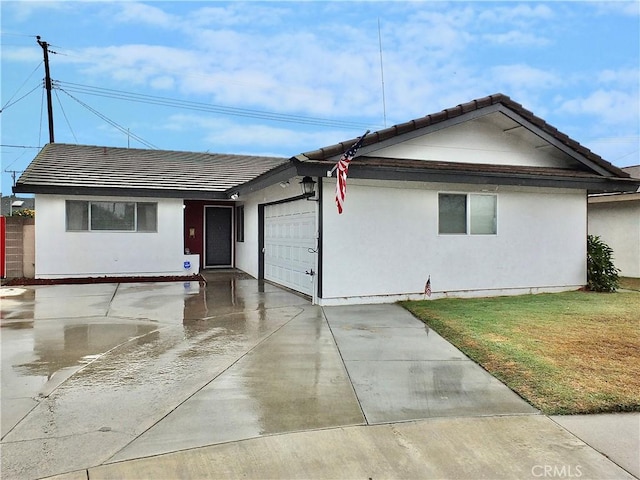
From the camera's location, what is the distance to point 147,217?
46.3ft

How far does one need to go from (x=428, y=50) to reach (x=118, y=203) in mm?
11657

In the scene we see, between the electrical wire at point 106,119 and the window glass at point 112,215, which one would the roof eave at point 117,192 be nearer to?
the window glass at point 112,215

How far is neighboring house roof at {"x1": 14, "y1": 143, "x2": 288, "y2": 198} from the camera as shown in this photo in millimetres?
12984

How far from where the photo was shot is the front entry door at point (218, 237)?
16.9 m

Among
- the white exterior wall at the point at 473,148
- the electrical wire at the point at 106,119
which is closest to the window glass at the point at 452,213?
the white exterior wall at the point at 473,148

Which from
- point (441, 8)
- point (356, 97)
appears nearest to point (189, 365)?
point (441, 8)

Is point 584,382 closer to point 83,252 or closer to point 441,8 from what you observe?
point 441,8

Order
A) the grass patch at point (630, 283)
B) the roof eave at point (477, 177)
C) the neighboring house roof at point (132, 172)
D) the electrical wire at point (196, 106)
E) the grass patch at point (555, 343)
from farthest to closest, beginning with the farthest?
the electrical wire at point (196, 106), the neighboring house roof at point (132, 172), the grass patch at point (630, 283), the roof eave at point (477, 177), the grass patch at point (555, 343)

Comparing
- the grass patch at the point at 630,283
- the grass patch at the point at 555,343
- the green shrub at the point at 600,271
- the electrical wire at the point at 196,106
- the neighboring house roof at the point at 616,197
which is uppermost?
the electrical wire at the point at 196,106

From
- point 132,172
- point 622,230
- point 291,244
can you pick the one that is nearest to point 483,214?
point 291,244

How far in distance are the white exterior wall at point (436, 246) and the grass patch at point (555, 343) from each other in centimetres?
63

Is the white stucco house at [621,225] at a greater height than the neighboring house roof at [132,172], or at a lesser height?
lesser

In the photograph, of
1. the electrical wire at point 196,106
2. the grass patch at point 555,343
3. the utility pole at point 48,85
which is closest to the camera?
the grass patch at point 555,343

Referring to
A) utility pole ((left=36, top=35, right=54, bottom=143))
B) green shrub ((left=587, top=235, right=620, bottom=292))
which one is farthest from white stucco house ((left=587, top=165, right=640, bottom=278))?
utility pole ((left=36, top=35, right=54, bottom=143))
